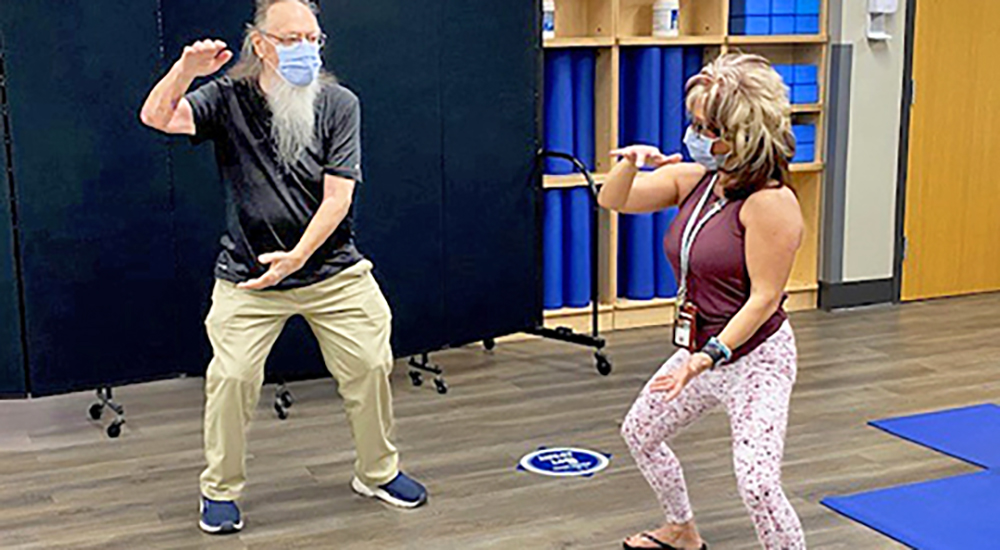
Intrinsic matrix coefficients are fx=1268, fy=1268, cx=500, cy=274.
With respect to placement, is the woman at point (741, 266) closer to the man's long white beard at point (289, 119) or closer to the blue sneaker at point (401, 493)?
the man's long white beard at point (289, 119)

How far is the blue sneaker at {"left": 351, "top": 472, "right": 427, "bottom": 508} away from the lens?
385 cm

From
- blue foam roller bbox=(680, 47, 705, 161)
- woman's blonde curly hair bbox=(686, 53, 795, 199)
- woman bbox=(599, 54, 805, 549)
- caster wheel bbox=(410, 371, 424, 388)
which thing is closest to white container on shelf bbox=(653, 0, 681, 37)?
blue foam roller bbox=(680, 47, 705, 161)

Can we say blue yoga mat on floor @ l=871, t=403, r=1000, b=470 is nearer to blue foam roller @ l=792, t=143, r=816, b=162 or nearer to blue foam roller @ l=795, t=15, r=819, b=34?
blue foam roller @ l=792, t=143, r=816, b=162

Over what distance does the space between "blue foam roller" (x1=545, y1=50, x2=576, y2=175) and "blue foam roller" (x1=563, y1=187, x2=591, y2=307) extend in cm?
14

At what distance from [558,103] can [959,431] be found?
2.29 meters

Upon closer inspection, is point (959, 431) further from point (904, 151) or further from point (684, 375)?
point (904, 151)

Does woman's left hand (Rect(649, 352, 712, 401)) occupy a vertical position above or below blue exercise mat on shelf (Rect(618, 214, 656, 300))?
above

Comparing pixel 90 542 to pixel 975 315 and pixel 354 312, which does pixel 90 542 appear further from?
pixel 975 315

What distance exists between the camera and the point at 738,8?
6191 millimetres

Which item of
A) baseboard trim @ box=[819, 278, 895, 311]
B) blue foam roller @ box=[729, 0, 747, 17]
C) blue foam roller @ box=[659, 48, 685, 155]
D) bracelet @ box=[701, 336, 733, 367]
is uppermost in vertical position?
blue foam roller @ box=[729, 0, 747, 17]

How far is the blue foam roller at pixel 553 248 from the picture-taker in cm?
586

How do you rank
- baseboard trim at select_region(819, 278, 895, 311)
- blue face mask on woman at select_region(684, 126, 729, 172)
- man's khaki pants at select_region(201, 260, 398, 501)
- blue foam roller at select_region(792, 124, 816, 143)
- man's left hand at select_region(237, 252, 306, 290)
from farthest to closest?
baseboard trim at select_region(819, 278, 895, 311)
blue foam roller at select_region(792, 124, 816, 143)
man's khaki pants at select_region(201, 260, 398, 501)
man's left hand at select_region(237, 252, 306, 290)
blue face mask on woman at select_region(684, 126, 729, 172)

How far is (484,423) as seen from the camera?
15.4 feet

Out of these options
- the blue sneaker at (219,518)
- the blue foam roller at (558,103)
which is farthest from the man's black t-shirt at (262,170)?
the blue foam roller at (558,103)
